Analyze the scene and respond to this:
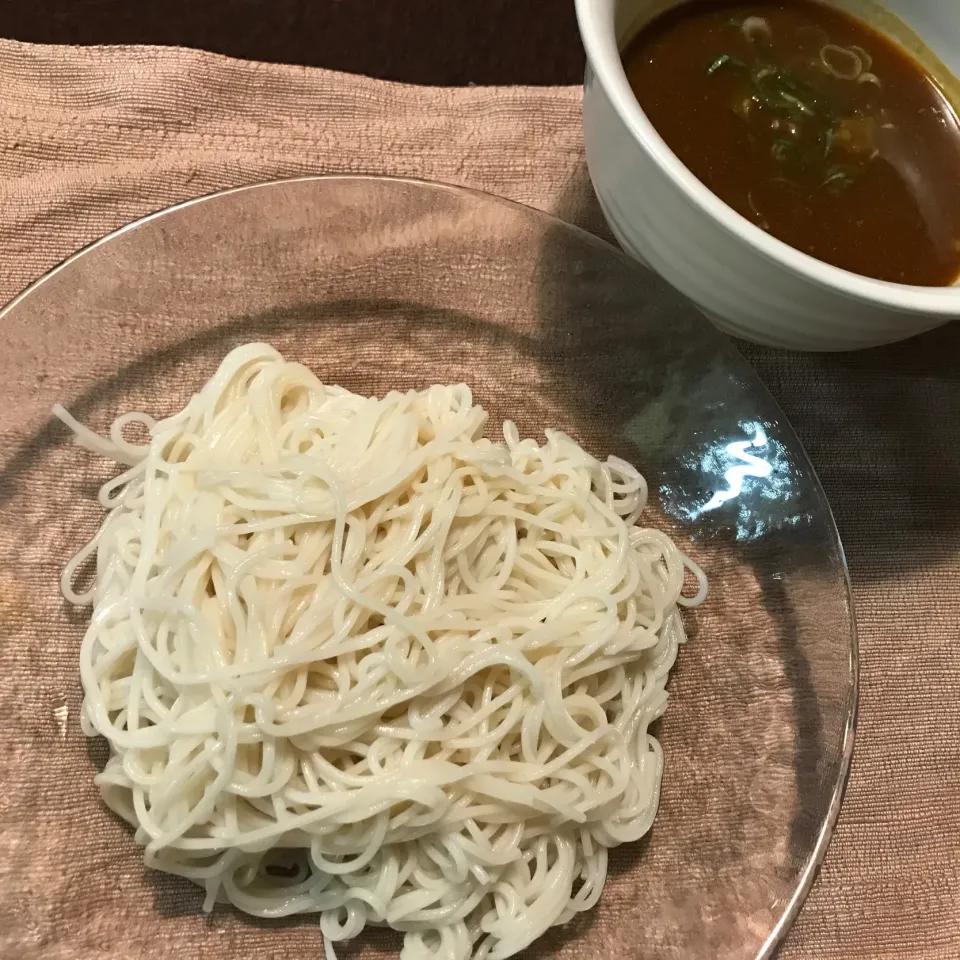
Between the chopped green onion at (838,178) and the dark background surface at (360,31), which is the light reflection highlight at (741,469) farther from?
the dark background surface at (360,31)

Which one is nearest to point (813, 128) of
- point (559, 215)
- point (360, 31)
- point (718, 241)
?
point (718, 241)

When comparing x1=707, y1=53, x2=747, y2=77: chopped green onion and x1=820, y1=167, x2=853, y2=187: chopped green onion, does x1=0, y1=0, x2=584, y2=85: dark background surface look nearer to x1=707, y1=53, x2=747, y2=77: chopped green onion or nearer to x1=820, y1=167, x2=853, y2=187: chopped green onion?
x1=707, y1=53, x2=747, y2=77: chopped green onion

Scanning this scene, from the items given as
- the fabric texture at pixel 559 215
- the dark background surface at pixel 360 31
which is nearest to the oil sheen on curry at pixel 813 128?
the fabric texture at pixel 559 215

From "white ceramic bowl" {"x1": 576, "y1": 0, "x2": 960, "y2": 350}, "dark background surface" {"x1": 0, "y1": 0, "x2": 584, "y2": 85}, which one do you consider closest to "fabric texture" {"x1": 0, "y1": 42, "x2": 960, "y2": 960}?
"dark background surface" {"x1": 0, "y1": 0, "x2": 584, "y2": 85}

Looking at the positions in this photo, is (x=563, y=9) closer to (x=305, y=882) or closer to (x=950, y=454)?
(x=950, y=454)

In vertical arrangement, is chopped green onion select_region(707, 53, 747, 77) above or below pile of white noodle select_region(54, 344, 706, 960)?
above
